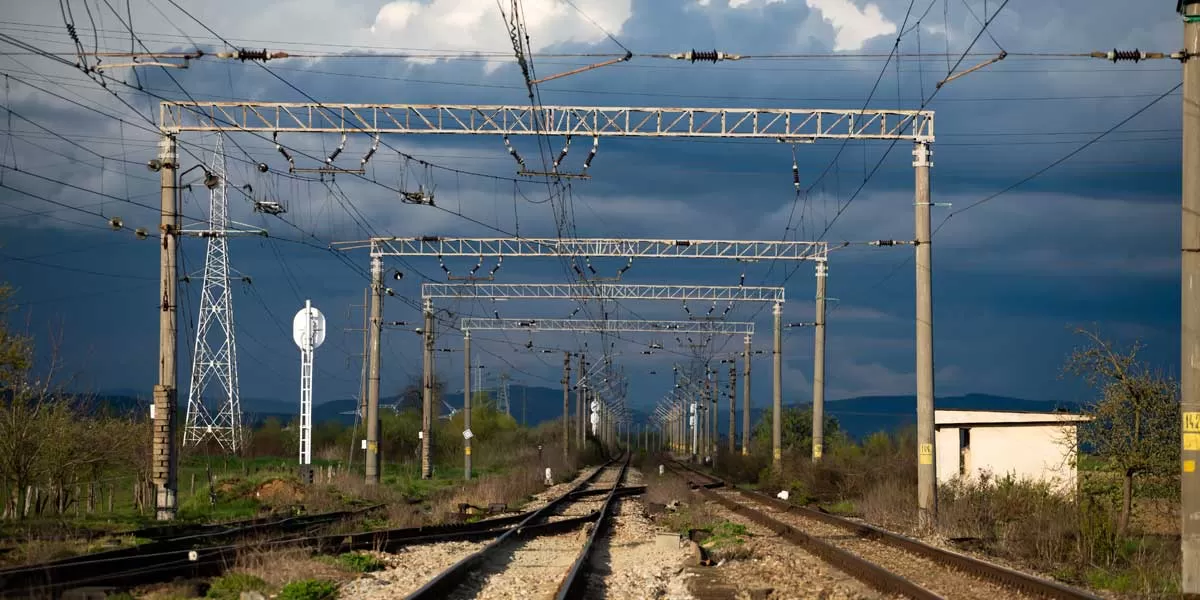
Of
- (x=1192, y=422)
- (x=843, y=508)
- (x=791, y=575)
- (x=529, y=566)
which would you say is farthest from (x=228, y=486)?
(x=1192, y=422)

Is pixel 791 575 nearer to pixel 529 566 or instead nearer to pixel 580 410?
pixel 529 566

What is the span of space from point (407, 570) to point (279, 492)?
22.5 metres

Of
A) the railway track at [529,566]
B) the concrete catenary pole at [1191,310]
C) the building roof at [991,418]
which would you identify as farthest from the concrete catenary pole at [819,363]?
the concrete catenary pole at [1191,310]

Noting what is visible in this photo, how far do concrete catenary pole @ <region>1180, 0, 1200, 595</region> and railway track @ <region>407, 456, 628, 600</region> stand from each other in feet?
26.8

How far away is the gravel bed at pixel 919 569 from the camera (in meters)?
16.3

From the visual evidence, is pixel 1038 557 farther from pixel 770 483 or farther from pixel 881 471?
pixel 770 483

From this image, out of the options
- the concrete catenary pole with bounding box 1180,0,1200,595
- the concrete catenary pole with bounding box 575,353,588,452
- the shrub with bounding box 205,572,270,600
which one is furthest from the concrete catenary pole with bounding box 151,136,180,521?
the concrete catenary pole with bounding box 575,353,588,452

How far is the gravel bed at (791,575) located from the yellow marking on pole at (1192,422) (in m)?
3.69

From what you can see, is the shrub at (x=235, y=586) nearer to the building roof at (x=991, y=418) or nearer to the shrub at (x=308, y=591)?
the shrub at (x=308, y=591)

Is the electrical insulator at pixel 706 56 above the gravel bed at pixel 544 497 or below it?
above

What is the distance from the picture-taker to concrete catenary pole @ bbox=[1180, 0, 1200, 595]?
54.4ft

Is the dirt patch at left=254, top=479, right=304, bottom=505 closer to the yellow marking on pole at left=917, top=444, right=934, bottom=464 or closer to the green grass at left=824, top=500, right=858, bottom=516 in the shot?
the green grass at left=824, top=500, right=858, bottom=516

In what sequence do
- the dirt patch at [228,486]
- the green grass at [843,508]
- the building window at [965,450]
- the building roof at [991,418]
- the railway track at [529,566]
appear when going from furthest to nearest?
the building window at [965,450] < the building roof at [991,418] < the dirt patch at [228,486] < the green grass at [843,508] < the railway track at [529,566]

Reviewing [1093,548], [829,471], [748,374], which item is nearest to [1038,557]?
[1093,548]
